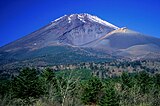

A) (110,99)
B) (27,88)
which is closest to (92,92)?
(110,99)

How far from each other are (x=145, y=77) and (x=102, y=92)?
772 inches

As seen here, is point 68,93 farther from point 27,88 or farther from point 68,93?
point 27,88

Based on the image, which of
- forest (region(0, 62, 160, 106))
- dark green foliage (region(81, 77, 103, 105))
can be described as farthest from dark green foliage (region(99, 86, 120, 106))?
dark green foliage (region(81, 77, 103, 105))

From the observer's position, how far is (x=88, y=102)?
7338cm

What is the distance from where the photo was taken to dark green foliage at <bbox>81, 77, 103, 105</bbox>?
73569 mm

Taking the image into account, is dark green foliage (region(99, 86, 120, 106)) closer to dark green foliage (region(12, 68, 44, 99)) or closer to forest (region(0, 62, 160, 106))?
forest (region(0, 62, 160, 106))

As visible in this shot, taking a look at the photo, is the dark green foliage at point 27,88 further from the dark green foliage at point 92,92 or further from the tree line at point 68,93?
the dark green foliage at point 92,92

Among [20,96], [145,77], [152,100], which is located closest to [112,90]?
[152,100]

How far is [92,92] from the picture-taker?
74.0 m

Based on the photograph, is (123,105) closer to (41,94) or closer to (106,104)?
(106,104)

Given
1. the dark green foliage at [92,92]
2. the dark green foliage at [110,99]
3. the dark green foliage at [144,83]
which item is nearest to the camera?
the dark green foliage at [110,99]

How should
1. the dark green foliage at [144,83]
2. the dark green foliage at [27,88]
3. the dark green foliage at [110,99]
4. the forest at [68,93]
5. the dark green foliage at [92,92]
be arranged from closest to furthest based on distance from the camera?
the forest at [68,93] → the dark green foliage at [27,88] → the dark green foliage at [110,99] → the dark green foliage at [92,92] → the dark green foliage at [144,83]

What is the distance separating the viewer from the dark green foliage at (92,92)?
73.6 meters

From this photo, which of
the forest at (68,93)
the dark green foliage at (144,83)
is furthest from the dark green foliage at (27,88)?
the dark green foliage at (144,83)
